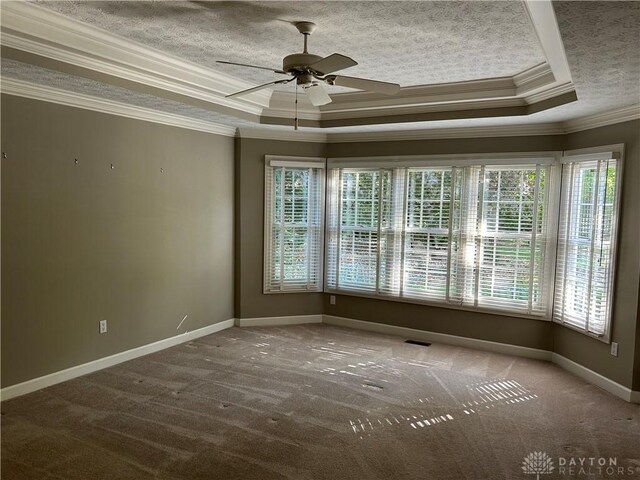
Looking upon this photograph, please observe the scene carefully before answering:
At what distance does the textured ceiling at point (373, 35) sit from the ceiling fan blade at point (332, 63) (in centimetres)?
34

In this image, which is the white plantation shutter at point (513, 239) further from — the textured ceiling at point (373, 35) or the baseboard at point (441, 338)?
the textured ceiling at point (373, 35)

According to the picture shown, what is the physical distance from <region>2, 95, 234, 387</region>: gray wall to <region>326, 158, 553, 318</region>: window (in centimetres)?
159

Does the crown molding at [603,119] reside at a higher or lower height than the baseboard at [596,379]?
higher

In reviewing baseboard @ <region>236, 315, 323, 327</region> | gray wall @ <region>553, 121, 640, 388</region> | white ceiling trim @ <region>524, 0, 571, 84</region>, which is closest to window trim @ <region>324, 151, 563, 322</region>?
baseboard @ <region>236, 315, 323, 327</region>

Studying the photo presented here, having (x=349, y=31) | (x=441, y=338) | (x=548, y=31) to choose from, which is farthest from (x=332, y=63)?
(x=441, y=338)

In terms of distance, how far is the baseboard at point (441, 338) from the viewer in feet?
17.5

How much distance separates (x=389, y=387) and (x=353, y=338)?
1541 millimetres

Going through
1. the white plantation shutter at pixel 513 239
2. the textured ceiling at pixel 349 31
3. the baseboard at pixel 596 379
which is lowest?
the baseboard at pixel 596 379

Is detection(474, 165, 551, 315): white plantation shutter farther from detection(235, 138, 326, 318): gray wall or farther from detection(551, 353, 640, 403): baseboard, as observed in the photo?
detection(235, 138, 326, 318): gray wall

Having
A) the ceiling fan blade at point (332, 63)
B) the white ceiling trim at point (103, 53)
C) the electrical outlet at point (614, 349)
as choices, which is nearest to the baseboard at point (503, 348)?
the electrical outlet at point (614, 349)

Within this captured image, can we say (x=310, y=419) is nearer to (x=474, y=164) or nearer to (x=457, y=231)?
(x=457, y=231)

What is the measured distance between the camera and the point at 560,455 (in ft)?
10.6

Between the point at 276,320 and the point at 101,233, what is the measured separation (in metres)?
2.58

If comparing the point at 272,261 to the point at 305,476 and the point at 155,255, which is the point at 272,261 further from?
the point at 305,476
